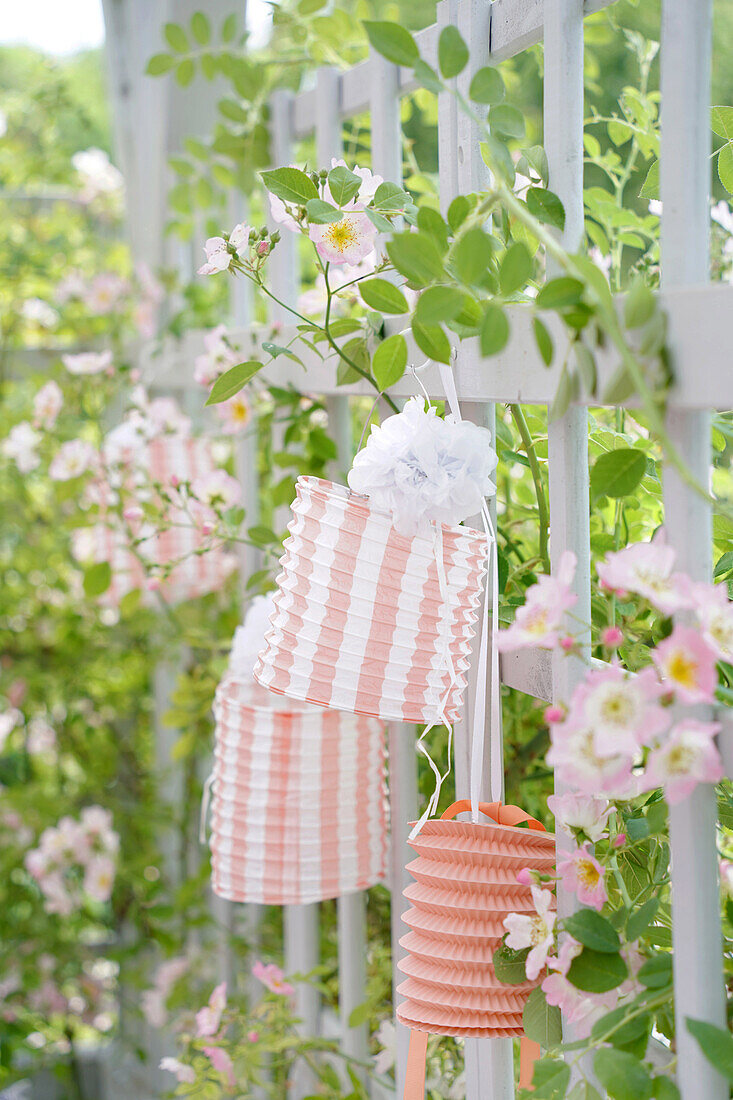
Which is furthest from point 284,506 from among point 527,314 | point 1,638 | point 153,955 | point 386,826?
point 153,955

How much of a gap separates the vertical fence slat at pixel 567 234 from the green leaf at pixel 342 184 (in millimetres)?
145

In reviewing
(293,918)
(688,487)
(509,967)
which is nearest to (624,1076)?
(509,967)

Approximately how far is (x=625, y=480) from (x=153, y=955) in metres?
1.85

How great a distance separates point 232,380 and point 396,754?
1.47ft

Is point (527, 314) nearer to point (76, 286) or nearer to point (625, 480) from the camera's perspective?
point (625, 480)

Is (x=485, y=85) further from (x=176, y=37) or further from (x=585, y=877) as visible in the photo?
(x=176, y=37)

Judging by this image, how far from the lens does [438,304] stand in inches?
23.6

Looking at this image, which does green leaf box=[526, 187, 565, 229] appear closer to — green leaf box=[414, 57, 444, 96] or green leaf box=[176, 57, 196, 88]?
green leaf box=[414, 57, 444, 96]

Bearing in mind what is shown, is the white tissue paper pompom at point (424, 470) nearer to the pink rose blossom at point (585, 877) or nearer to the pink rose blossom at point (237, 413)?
the pink rose blossom at point (585, 877)

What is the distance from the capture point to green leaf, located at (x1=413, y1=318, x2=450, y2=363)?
662 mm

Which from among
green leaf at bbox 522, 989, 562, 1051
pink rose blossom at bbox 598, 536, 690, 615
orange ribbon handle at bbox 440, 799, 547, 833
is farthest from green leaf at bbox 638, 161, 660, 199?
green leaf at bbox 522, 989, 562, 1051

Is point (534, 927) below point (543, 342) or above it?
below

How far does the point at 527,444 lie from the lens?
800mm

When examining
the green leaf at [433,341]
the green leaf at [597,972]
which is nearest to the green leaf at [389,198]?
the green leaf at [433,341]
